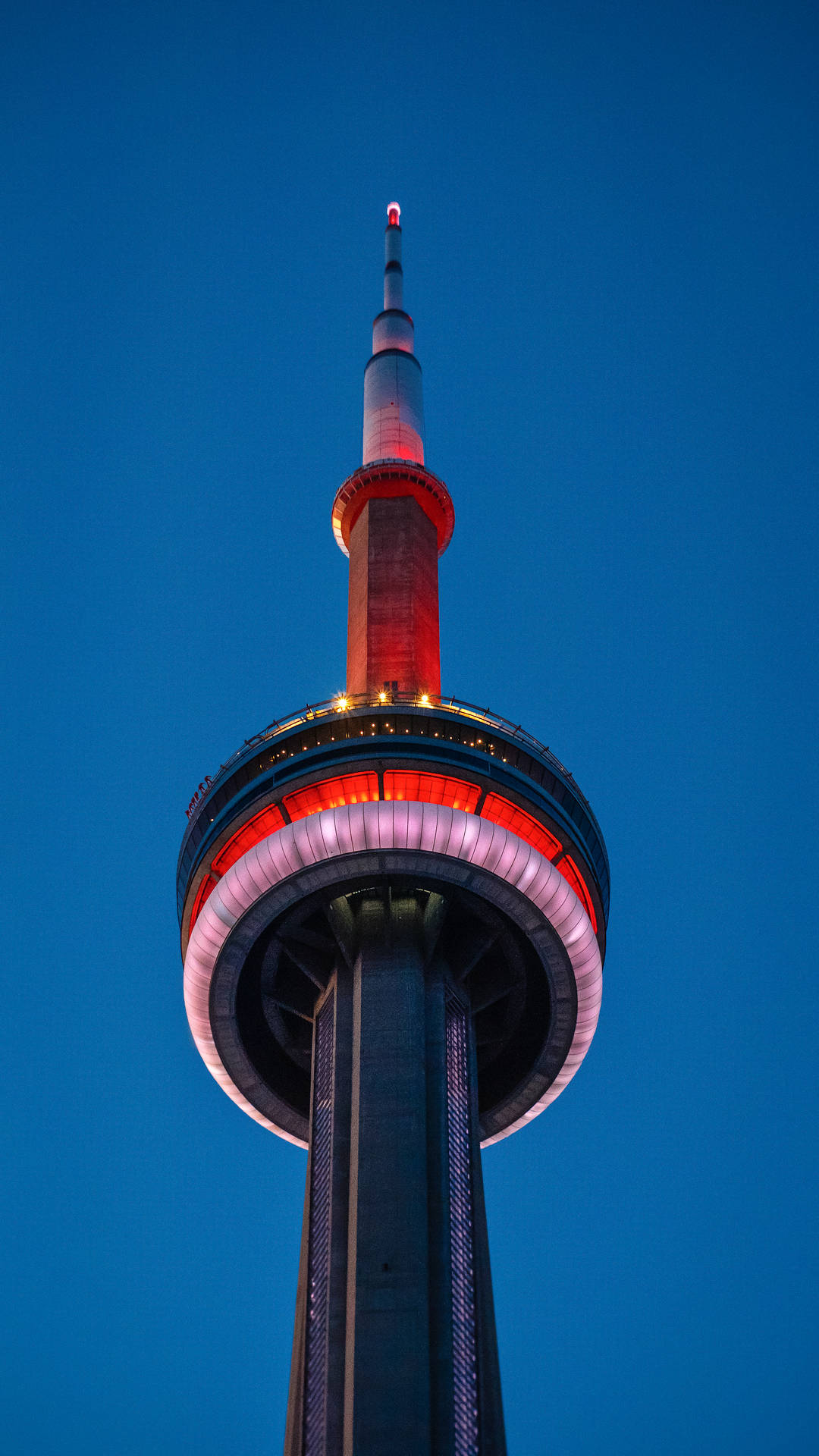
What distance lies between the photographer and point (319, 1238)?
1563 inches

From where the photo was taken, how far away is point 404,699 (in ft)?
151

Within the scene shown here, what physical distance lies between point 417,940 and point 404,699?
827 cm

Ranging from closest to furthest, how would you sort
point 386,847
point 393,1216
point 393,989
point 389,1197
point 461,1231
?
point 393,1216
point 389,1197
point 461,1231
point 386,847
point 393,989

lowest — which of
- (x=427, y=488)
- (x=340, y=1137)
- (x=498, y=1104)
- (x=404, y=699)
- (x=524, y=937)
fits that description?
(x=340, y=1137)

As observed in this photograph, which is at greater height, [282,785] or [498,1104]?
[282,785]

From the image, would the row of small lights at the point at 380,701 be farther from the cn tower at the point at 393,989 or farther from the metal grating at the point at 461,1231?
the metal grating at the point at 461,1231

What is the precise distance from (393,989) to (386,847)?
4588 millimetres

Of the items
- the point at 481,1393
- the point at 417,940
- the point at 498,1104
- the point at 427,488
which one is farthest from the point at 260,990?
the point at 427,488

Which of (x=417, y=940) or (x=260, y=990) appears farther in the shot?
(x=260, y=990)

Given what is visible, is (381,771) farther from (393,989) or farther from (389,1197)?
(389,1197)

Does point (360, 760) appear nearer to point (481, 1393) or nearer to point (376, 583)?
point (376, 583)

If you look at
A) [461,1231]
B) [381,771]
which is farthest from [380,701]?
[461,1231]

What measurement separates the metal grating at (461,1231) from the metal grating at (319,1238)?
3527 mm

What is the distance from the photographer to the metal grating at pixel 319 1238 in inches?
1455
